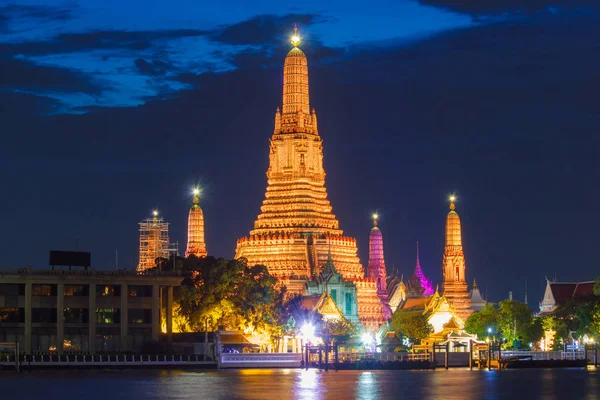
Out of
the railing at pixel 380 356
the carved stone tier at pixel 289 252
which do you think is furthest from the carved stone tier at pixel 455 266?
the railing at pixel 380 356

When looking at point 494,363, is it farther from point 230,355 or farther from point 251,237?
point 251,237

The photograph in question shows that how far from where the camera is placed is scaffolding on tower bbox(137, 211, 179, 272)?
185m

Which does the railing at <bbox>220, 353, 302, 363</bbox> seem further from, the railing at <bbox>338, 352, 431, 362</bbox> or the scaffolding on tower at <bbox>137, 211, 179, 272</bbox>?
the scaffolding on tower at <bbox>137, 211, 179, 272</bbox>

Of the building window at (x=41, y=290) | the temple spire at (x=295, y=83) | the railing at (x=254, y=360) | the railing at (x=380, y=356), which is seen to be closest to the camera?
the building window at (x=41, y=290)

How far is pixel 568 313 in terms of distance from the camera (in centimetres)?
14962

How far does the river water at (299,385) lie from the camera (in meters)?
101

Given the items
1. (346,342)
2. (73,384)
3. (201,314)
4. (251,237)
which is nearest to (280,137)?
(251,237)

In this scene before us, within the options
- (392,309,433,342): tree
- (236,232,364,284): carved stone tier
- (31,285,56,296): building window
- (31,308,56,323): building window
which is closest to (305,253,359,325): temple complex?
(236,232,364,284): carved stone tier

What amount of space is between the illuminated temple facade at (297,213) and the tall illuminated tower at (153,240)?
43.1 feet

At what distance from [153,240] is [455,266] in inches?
1443

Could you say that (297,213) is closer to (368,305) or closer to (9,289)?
(368,305)

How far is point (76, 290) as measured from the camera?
13775 cm

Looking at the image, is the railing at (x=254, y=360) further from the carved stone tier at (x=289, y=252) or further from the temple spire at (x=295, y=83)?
the temple spire at (x=295, y=83)

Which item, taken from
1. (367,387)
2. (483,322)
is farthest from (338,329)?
(367,387)
